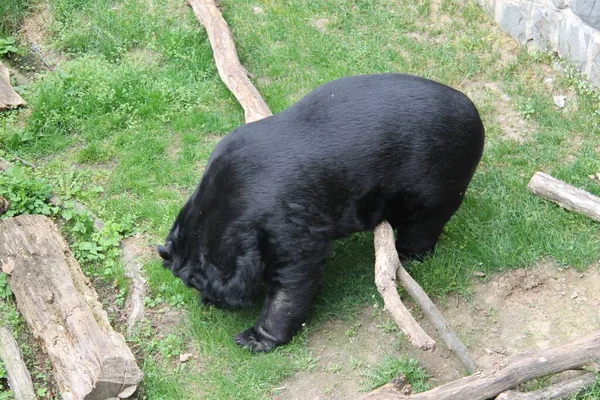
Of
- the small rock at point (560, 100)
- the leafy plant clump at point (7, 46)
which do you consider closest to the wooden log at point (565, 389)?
the small rock at point (560, 100)

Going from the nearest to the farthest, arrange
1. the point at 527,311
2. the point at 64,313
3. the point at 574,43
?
1. the point at 64,313
2. the point at 527,311
3. the point at 574,43

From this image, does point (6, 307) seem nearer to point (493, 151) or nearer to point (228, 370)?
point (228, 370)

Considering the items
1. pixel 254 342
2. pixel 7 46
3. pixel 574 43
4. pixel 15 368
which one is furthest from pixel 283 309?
pixel 7 46

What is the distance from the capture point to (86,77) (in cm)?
752

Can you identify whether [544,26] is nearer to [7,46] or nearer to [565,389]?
[565,389]

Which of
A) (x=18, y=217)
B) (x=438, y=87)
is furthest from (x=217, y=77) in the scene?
(x=438, y=87)

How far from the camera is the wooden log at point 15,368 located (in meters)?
4.78

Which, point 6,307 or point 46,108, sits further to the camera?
point 46,108

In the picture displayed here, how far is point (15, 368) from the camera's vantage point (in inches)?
193

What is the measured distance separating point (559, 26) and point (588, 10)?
0.43m

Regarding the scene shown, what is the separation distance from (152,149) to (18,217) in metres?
1.36

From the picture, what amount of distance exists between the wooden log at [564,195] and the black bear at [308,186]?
0.83 meters

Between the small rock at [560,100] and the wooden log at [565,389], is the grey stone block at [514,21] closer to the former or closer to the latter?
the small rock at [560,100]

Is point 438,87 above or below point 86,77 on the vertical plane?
above
